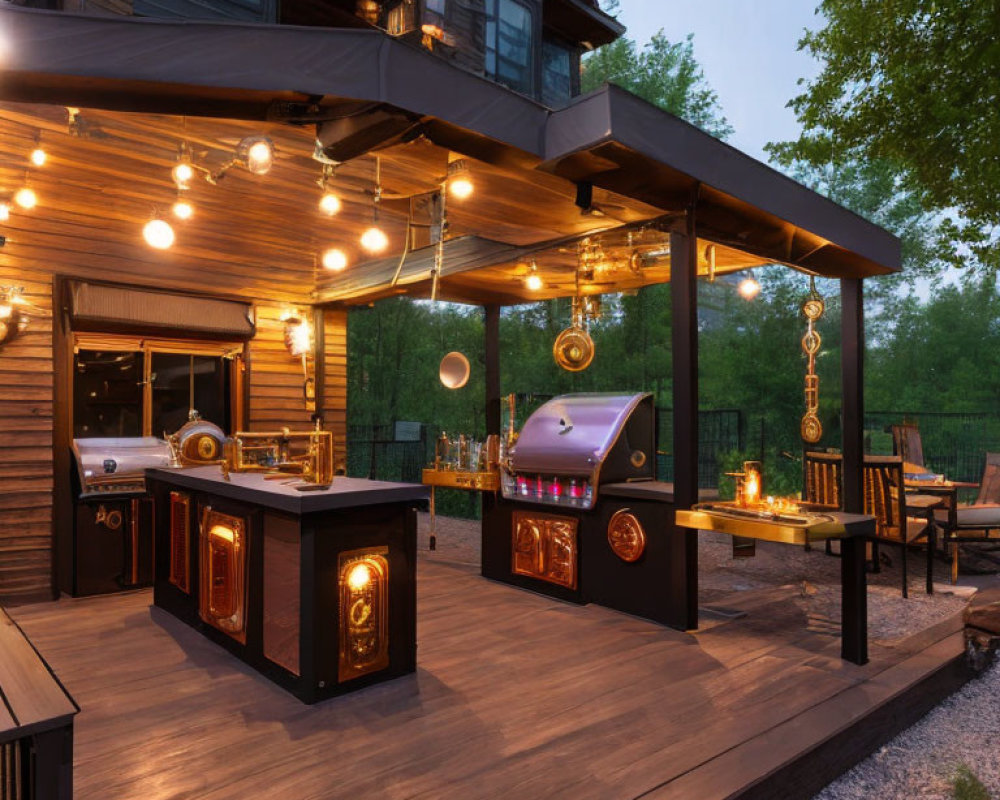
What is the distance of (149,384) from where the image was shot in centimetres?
718

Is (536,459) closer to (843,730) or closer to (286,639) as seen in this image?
(286,639)

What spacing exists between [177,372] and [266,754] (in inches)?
215

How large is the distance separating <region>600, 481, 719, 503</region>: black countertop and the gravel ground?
1.85 metres

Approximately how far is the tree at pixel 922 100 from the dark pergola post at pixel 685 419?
790 cm

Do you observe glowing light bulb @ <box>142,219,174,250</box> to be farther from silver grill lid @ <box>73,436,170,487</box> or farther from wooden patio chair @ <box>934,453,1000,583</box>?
wooden patio chair @ <box>934,453,1000,583</box>

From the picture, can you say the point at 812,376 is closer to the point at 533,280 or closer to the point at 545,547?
the point at 533,280

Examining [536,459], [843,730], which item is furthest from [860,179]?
[843,730]

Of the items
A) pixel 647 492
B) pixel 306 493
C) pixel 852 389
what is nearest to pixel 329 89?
pixel 306 493

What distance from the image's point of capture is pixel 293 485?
3.92m

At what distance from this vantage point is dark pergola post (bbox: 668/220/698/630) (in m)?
4.70

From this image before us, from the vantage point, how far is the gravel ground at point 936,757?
10.3ft

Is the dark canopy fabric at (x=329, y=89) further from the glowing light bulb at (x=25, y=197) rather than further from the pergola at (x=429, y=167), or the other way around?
the glowing light bulb at (x=25, y=197)

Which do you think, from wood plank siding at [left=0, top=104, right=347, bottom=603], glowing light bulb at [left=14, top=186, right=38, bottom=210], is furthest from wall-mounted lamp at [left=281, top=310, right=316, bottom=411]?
glowing light bulb at [left=14, top=186, right=38, bottom=210]

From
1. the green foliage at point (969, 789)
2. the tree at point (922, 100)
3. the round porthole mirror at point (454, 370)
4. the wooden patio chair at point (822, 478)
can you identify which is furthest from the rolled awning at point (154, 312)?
the tree at point (922, 100)
